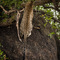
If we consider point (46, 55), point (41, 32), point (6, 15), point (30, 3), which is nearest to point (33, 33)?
point (41, 32)

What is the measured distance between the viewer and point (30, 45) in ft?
12.1

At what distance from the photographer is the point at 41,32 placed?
4535mm

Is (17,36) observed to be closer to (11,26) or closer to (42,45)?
(11,26)

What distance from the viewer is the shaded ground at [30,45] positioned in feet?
10.7

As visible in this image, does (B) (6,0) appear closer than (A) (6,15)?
Yes

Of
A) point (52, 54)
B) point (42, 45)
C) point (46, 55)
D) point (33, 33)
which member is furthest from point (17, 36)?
point (52, 54)

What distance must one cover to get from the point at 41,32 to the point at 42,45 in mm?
745

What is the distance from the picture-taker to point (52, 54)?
13.2ft

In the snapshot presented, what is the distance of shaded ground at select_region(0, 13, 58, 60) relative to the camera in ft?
10.7

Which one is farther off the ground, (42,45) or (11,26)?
(11,26)

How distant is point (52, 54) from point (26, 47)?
132cm

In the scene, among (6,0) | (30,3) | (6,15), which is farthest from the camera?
(6,15)

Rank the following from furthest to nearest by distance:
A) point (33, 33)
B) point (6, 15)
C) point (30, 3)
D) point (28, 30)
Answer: point (33, 33)
point (6, 15)
point (28, 30)
point (30, 3)

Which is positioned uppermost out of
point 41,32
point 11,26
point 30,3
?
point 30,3
